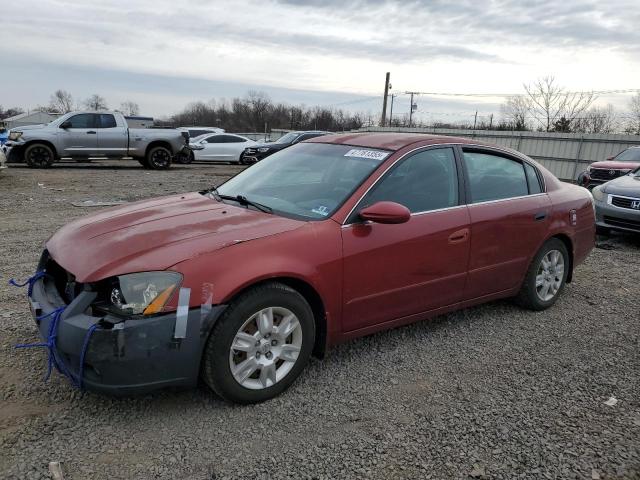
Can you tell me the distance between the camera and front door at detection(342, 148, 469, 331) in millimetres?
3336

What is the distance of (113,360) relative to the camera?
258cm

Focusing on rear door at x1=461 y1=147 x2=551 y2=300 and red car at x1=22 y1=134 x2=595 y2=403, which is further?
rear door at x1=461 y1=147 x2=551 y2=300

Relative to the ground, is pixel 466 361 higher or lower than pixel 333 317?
lower

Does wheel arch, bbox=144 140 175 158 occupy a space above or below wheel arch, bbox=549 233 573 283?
above

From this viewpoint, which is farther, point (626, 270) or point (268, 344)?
point (626, 270)

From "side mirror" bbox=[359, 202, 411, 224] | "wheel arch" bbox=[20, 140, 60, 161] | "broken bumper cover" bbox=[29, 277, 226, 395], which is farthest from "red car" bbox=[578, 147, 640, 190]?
"wheel arch" bbox=[20, 140, 60, 161]

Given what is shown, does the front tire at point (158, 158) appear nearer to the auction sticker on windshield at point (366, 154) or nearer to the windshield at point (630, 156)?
the windshield at point (630, 156)

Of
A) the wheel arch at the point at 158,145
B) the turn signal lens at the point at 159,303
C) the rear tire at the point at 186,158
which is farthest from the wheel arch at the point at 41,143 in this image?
the turn signal lens at the point at 159,303

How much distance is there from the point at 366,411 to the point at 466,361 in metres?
1.04

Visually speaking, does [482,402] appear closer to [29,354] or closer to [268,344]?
[268,344]

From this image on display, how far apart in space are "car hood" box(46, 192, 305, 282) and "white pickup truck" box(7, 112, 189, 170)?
13.3 m

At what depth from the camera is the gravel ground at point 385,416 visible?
2.55 metres

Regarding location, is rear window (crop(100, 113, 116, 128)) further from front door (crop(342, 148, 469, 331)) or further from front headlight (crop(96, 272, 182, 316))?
front headlight (crop(96, 272, 182, 316))

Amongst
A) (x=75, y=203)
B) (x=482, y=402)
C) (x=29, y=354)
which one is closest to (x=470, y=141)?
(x=482, y=402)
